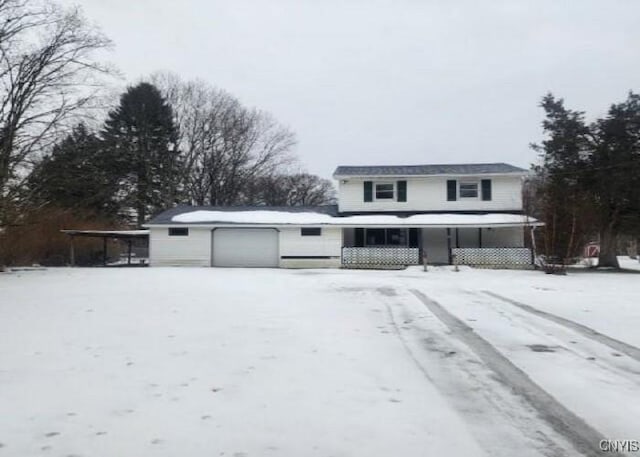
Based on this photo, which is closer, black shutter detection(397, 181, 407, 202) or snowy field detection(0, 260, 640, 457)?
snowy field detection(0, 260, 640, 457)

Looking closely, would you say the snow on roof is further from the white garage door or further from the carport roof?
the white garage door

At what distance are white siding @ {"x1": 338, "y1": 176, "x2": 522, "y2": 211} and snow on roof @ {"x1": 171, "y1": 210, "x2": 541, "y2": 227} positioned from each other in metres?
0.78

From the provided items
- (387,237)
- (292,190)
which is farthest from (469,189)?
(292,190)

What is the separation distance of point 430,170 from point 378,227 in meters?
5.11

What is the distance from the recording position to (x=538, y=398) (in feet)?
15.5

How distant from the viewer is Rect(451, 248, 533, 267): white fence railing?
25.0 metres

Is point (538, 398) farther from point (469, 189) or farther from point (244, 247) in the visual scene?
point (469, 189)

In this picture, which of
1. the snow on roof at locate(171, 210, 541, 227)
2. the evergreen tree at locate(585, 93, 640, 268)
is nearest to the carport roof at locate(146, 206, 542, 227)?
the snow on roof at locate(171, 210, 541, 227)

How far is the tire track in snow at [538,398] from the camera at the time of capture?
3.75 meters

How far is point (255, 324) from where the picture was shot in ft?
27.6

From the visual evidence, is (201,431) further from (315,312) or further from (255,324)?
(315,312)

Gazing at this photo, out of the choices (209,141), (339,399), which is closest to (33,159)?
(339,399)

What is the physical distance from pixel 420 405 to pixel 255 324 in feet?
14.3

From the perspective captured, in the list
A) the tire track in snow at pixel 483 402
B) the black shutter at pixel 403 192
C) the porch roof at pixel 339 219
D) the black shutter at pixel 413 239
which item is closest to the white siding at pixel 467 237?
the porch roof at pixel 339 219
